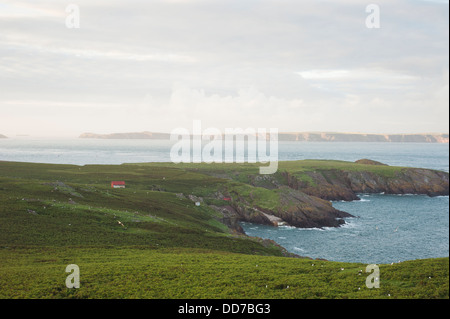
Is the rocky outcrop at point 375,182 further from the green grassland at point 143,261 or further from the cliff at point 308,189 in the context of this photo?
the green grassland at point 143,261

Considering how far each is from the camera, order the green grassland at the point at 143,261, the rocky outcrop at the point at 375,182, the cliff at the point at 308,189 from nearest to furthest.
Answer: the green grassland at the point at 143,261 < the cliff at the point at 308,189 < the rocky outcrop at the point at 375,182

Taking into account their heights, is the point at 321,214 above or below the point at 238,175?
below

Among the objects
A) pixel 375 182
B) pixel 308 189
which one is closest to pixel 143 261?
pixel 308 189

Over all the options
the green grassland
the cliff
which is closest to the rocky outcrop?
the cliff

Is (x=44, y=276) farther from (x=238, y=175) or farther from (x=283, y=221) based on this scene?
(x=238, y=175)

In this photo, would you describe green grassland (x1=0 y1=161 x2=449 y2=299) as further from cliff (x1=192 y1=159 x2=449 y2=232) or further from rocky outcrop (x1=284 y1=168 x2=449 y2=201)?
rocky outcrop (x1=284 y1=168 x2=449 y2=201)

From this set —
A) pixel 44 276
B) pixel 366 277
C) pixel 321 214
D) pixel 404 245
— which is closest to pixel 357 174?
pixel 321 214

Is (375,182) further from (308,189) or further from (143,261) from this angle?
(143,261)

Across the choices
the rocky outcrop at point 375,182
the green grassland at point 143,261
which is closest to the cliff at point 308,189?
the rocky outcrop at point 375,182
